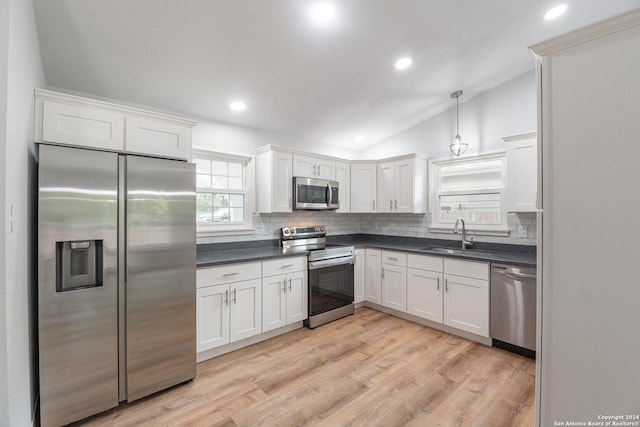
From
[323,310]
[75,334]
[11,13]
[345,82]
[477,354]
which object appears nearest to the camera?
[11,13]

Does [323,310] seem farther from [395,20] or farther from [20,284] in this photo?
[395,20]

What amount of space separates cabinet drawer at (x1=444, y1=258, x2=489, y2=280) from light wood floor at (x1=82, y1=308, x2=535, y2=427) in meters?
0.72

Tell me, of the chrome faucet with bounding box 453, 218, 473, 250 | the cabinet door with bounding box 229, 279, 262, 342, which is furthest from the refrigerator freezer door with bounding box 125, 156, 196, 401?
the chrome faucet with bounding box 453, 218, 473, 250

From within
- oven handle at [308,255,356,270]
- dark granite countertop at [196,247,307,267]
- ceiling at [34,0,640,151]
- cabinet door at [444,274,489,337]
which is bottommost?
cabinet door at [444,274,489,337]

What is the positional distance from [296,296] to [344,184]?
1.89 metres

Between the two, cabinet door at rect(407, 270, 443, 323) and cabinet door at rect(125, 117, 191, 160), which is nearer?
cabinet door at rect(125, 117, 191, 160)

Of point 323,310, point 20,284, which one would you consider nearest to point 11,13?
point 20,284

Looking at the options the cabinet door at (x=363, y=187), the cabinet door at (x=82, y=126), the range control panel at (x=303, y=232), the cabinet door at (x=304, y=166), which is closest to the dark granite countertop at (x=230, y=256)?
the range control panel at (x=303, y=232)

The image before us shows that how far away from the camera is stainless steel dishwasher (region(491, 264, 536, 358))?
2619 mm

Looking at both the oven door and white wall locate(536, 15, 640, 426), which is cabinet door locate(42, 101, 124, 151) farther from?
white wall locate(536, 15, 640, 426)

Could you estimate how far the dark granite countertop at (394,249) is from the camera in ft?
9.12

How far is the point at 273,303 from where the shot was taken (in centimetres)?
304

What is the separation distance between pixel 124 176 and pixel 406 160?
334cm

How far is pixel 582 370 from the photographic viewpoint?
1165 mm
